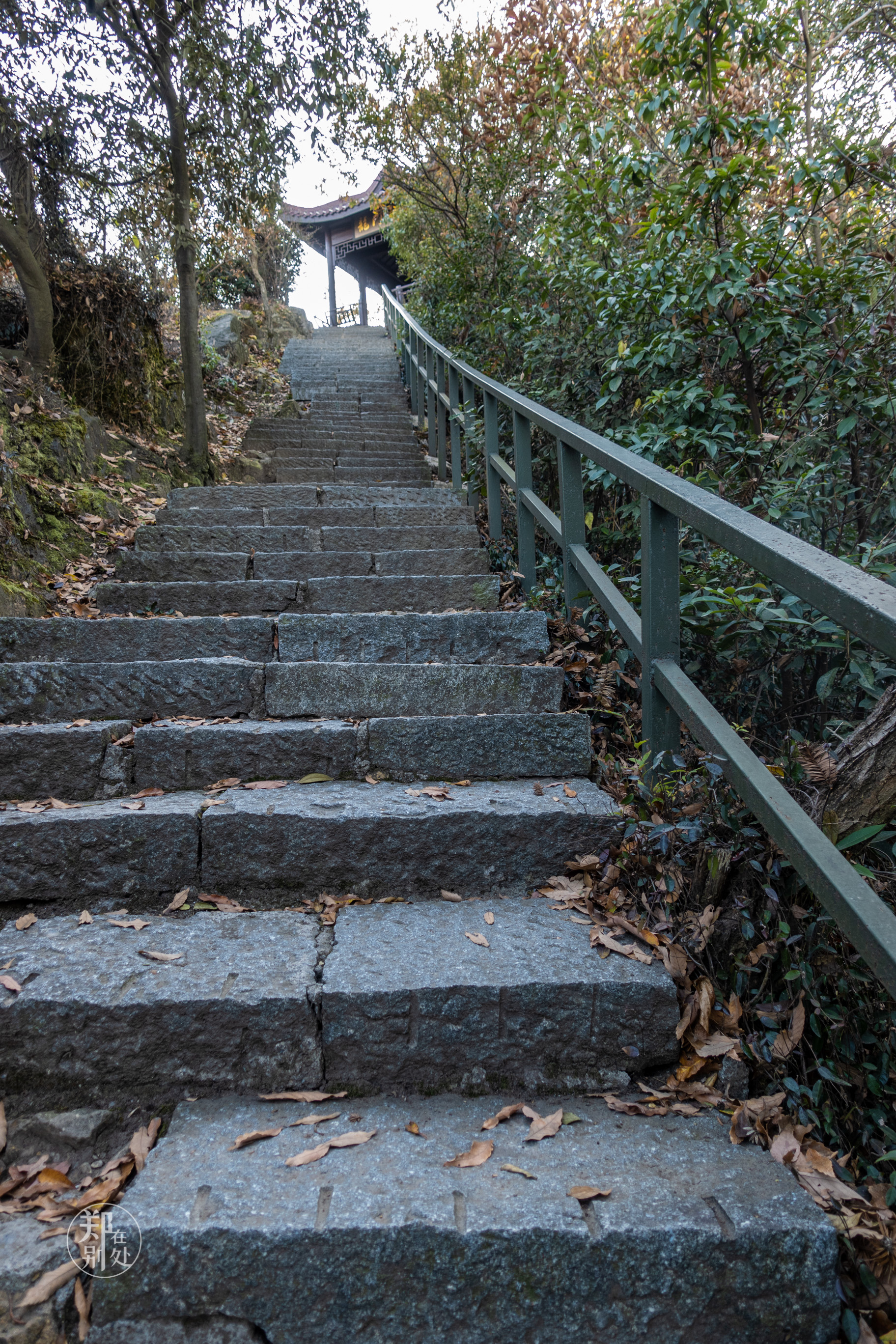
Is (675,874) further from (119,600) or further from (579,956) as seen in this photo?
(119,600)

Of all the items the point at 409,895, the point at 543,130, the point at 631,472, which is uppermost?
the point at 543,130

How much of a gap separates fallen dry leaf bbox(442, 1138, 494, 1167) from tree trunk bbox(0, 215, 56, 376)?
15.7 feet

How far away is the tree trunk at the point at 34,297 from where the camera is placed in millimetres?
4379

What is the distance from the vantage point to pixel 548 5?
23.8ft

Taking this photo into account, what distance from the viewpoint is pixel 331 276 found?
20.1m

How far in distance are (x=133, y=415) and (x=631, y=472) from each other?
436 centimetres

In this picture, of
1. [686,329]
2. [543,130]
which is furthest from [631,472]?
[543,130]

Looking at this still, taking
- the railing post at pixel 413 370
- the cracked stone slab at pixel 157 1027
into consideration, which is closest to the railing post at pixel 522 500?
the cracked stone slab at pixel 157 1027

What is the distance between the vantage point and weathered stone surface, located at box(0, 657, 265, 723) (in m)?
2.58

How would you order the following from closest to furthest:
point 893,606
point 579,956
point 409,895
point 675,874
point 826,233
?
point 893,606 → point 579,956 → point 675,874 → point 409,895 → point 826,233

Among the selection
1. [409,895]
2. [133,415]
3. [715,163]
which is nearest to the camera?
[409,895]

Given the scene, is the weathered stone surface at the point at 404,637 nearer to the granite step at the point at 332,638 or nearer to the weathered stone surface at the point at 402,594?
the granite step at the point at 332,638

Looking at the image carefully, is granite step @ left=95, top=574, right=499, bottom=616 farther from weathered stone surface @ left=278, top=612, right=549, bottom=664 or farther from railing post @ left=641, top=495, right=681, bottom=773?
railing post @ left=641, top=495, right=681, bottom=773

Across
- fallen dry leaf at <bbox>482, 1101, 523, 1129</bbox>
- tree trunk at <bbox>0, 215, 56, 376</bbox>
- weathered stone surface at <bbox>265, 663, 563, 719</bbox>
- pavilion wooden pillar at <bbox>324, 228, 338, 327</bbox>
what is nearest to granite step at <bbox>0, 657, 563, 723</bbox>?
weathered stone surface at <bbox>265, 663, 563, 719</bbox>
